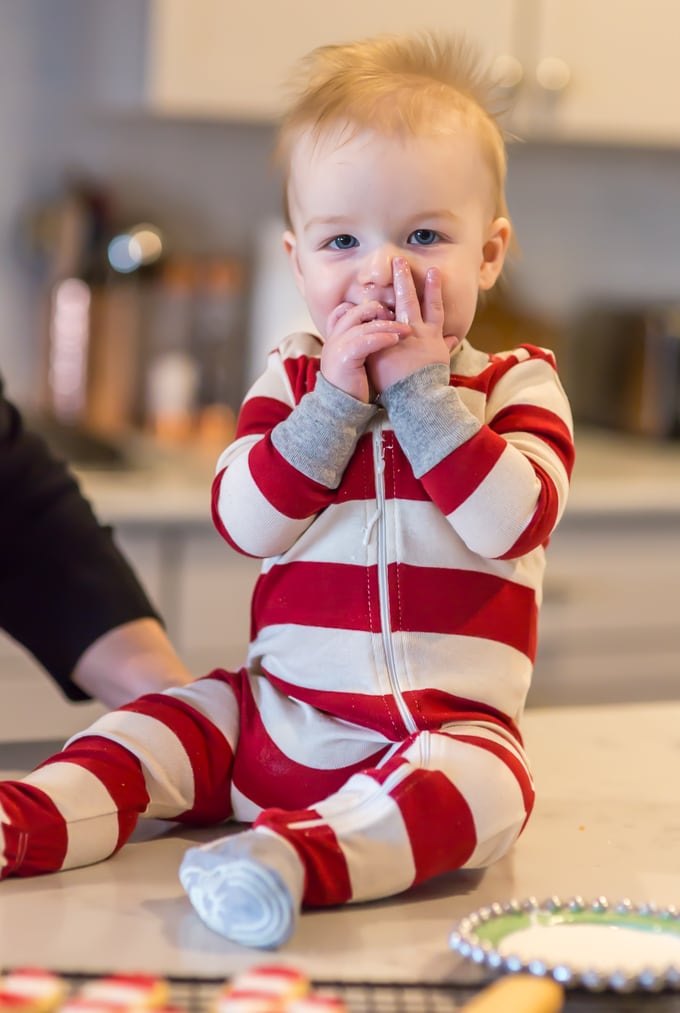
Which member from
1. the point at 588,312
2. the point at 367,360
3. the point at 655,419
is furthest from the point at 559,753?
the point at 588,312

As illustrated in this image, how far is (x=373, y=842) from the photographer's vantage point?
2.38ft

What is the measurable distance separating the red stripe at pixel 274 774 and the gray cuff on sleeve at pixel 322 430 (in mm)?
170

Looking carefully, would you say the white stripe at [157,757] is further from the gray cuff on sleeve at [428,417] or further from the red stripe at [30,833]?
the gray cuff on sleeve at [428,417]

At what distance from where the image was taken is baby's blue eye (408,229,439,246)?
0.83 m

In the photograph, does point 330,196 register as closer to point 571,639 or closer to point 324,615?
point 324,615

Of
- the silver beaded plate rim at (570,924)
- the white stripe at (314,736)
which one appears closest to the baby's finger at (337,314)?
the white stripe at (314,736)

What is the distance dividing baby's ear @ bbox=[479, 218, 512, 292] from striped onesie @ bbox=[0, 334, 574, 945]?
0.05 m

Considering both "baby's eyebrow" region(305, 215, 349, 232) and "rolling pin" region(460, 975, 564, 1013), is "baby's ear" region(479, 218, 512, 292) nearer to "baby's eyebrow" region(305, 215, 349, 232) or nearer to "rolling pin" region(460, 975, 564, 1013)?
"baby's eyebrow" region(305, 215, 349, 232)

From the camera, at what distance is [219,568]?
6.64 feet

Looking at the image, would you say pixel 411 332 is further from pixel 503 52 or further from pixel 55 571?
pixel 503 52

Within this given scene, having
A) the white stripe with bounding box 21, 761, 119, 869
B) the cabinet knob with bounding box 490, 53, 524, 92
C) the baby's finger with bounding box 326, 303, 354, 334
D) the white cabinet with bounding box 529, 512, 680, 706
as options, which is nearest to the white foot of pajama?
the white stripe with bounding box 21, 761, 119, 869

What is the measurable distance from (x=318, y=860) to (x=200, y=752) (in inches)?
6.7

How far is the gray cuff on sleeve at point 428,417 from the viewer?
792 millimetres

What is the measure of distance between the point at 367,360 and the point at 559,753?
0.38 metres
